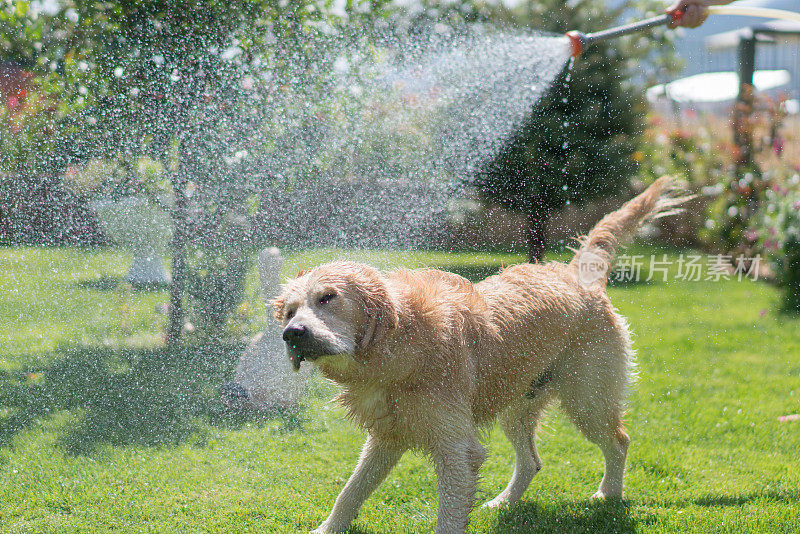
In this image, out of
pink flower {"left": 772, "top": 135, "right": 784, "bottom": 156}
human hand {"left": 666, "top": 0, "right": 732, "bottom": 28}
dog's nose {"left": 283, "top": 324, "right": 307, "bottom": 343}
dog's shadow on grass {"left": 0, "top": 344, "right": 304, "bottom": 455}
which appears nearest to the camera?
dog's nose {"left": 283, "top": 324, "right": 307, "bottom": 343}

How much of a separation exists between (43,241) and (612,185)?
26.2 ft

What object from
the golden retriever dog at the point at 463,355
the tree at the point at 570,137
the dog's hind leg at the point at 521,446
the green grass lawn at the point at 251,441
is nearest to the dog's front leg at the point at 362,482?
the golden retriever dog at the point at 463,355

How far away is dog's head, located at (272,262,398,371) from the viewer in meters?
2.42

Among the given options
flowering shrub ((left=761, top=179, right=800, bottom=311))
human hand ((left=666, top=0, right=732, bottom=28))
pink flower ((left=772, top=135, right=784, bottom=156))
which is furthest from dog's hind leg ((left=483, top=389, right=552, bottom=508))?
pink flower ((left=772, top=135, right=784, bottom=156))

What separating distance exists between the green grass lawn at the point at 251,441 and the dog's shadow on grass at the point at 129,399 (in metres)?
0.02

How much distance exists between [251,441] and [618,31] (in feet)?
11.1

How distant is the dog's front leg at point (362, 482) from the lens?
3.22m

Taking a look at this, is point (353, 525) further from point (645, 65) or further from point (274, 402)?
point (645, 65)

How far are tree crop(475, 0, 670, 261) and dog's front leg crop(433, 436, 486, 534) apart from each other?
22.1 feet

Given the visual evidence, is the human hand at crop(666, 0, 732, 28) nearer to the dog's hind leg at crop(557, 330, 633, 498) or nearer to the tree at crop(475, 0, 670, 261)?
the dog's hind leg at crop(557, 330, 633, 498)

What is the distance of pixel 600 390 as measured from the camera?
360 cm

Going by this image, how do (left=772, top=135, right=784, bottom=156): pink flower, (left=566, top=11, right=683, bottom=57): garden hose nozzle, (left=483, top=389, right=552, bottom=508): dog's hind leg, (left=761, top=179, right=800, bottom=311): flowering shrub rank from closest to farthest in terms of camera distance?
1. (left=483, top=389, right=552, bottom=508): dog's hind leg
2. (left=566, top=11, right=683, bottom=57): garden hose nozzle
3. (left=761, top=179, right=800, bottom=311): flowering shrub
4. (left=772, top=135, right=784, bottom=156): pink flower

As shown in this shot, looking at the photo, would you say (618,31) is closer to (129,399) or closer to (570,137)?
(129,399)

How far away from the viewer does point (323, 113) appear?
20.2 feet
